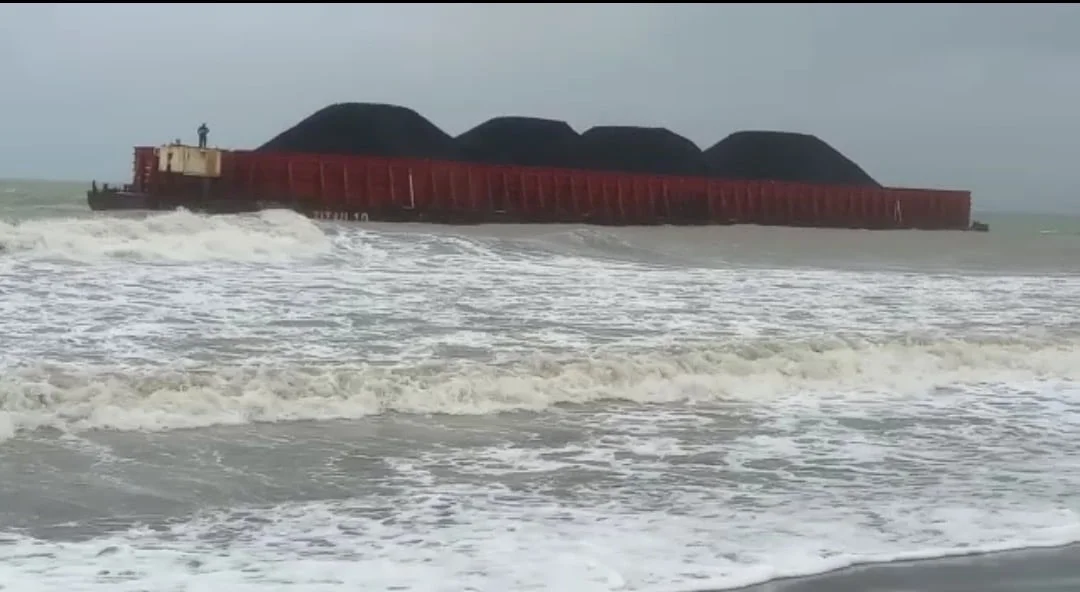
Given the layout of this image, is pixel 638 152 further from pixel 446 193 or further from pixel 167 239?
pixel 167 239

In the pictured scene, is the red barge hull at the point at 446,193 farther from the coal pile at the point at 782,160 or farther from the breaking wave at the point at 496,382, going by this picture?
the breaking wave at the point at 496,382

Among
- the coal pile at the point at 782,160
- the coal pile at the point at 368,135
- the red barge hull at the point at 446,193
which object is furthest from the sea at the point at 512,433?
the coal pile at the point at 782,160

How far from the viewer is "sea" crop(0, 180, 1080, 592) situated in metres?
4.89

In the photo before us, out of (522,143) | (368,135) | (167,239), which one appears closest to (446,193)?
(368,135)

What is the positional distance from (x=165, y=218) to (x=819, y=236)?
22.1 meters

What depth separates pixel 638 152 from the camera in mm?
49250

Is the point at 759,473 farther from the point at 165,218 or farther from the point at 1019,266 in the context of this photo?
the point at 1019,266

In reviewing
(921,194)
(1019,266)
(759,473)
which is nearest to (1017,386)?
(759,473)

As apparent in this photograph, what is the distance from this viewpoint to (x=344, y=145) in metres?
43.2

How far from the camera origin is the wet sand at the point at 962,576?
463 cm

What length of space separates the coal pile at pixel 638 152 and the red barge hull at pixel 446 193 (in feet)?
25.8

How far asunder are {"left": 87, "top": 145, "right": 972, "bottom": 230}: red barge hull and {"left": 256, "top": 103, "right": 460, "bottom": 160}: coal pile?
9.21 m

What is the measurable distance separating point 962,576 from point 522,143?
43.8 m

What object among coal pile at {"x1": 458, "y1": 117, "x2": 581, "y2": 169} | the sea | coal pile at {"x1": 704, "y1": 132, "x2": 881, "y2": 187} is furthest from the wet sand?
coal pile at {"x1": 704, "y1": 132, "x2": 881, "y2": 187}
